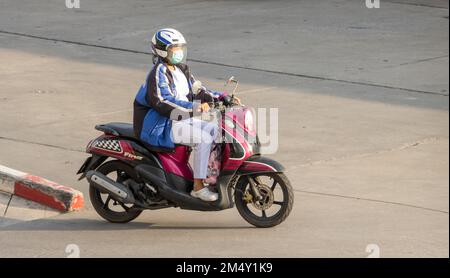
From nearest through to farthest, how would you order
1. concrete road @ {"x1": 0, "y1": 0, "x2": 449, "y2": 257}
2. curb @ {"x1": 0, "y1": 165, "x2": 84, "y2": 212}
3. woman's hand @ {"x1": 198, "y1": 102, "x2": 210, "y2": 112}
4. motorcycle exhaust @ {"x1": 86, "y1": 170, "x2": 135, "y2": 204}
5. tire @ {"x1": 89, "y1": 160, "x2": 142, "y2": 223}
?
woman's hand @ {"x1": 198, "y1": 102, "x2": 210, "y2": 112}
concrete road @ {"x1": 0, "y1": 0, "x2": 449, "y2": 257}
motorcycle exhaust @ {"x1": 86, "y1": 170, "x2": 135, "y2": 204}
tire @ {"x1": 89, "y1": 160, "x2": 142, "y2": 223}
curb @ {"x1": 0, "y1": 165, "x2": 84, "y2": 212}

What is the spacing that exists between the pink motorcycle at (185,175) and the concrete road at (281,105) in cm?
19

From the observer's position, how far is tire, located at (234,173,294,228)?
906 cm

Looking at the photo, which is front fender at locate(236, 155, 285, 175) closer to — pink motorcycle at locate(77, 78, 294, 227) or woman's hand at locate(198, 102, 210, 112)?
pink motorcycle at locate(77, 78, 294, 227)

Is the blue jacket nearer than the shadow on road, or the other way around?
the blue jacket

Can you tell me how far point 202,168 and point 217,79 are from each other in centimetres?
605

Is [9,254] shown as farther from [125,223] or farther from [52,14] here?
[52,14]

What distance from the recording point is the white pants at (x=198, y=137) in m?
9.11

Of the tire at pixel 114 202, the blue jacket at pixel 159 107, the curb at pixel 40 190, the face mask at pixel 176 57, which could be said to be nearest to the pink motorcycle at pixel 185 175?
the tire at pixel 114 202

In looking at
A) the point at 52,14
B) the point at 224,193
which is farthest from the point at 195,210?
the point at 52,14

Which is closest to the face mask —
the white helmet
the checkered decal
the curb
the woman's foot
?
the white helmet

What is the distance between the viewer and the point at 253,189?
917 cm

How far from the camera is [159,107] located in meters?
9.11

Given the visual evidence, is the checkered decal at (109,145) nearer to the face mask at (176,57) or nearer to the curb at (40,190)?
the curb at (40,190)

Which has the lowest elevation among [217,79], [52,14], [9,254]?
[9,254]
